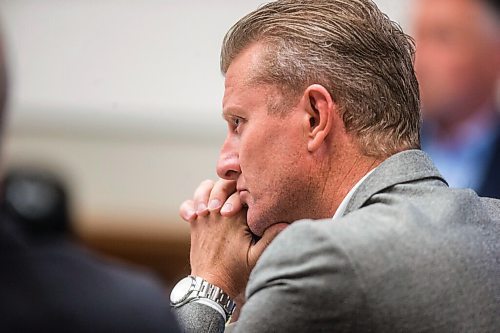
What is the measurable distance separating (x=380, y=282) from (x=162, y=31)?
3.00 metres

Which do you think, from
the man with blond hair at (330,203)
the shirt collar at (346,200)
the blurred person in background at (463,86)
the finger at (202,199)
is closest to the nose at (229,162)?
the man with blond hair at (330,203)

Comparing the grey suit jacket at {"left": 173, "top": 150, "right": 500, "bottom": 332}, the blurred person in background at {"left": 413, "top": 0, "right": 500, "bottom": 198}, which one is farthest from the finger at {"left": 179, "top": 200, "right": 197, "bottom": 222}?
the blurred person in background at {"left": 413, "top": 0, "right": 500, "bottom": 198}

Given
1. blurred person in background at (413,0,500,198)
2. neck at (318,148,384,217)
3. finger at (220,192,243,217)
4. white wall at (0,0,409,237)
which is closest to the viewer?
neck at (318,148,384,217)

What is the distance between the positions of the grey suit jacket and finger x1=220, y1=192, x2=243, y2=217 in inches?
18.4

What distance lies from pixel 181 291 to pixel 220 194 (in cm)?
23

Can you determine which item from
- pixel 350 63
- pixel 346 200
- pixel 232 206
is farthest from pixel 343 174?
pixel 232 206

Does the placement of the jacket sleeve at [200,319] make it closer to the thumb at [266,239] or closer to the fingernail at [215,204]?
the thumb at [266,239]

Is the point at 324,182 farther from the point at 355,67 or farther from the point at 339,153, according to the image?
the point at 355,67

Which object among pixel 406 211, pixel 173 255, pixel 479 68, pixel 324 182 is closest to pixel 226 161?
pixel 324 182

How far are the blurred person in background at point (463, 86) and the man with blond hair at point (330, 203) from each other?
1.22 m

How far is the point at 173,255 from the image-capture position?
Answer: 4754 mm

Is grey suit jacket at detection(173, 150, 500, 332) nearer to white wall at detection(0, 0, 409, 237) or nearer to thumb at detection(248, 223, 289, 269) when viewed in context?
thumb at detection(248, 223, 289, 269)

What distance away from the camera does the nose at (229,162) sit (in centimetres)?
212

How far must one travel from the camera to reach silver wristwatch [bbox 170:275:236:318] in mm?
2088
